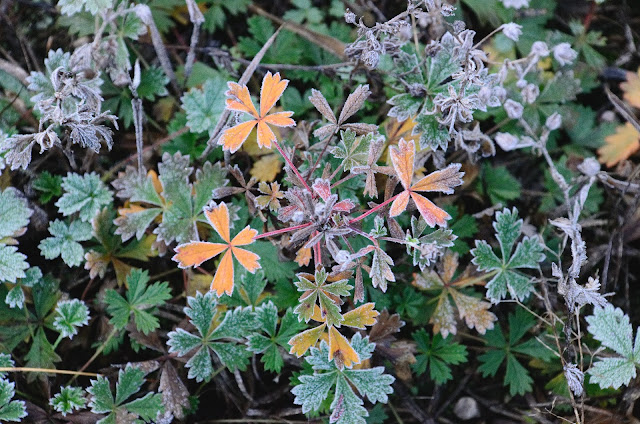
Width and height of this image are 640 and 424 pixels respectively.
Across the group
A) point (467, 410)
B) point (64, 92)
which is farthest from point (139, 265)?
point (467, 410)

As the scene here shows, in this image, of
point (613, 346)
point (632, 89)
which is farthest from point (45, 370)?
point (632, 89)

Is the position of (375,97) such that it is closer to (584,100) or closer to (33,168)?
(584,100)

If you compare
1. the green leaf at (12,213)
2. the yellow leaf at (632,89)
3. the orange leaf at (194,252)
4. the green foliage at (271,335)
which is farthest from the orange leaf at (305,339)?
the yellow leaf at (632,89)

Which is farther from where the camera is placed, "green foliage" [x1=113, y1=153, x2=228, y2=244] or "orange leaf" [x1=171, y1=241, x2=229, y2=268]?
"green foliage" [x1=113, y1=153, x2=228, y2=244]

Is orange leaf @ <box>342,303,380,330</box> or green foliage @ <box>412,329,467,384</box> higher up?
orange leaf @ <box>342,303,380,330</box>

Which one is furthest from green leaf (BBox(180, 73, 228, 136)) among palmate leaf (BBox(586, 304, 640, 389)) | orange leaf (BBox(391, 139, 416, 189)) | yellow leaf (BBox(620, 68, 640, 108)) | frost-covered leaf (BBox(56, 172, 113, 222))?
yellow leaf (BBox(620, 68, 640, 108))

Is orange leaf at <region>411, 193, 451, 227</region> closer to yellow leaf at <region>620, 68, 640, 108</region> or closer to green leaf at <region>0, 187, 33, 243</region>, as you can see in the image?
green leaf at <region>0, 187, 33, 243</region>

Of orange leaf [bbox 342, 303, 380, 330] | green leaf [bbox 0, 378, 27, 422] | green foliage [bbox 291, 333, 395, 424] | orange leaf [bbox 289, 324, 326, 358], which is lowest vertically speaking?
green foliage [bbox 291, 333, 395, 424]
